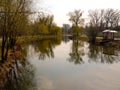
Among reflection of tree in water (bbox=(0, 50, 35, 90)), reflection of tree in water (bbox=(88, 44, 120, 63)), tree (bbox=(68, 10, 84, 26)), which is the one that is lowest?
reflection of tree in water (bbox=(88, 44, 120, 63))

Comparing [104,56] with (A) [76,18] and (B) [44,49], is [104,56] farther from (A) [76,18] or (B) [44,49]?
(A) [76,18]

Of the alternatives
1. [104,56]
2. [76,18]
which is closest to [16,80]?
[104,56]

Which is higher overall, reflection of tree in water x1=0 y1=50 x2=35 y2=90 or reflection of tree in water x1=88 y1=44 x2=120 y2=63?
reflection of tree in water x1=0 y1=50 x2=35 y2=90

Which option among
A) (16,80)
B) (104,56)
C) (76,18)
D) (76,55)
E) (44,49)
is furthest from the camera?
(76,18)

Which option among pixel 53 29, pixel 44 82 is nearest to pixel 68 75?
pixel 44 82

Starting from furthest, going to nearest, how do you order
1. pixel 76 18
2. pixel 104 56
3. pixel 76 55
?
pixel 76 18, pixel 76 55, pixel 104 56

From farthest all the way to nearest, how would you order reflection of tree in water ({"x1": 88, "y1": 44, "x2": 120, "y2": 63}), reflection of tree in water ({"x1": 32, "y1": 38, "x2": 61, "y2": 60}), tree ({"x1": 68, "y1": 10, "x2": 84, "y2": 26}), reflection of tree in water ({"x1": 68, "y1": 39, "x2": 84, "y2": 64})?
tree ({"x1": 68, "y1": 10, "x2": 84, "y2": 26}), reflection of tree in water ({"x1": 32, "y1": 38, "x2": 61, "y2": 60}), reflection of tree in water ({"x1": 88, "y1": 44, "x2": 120, "y2": 63}), reflection of tree in water ({"x1": 68, "y1": 39, "x2": 84, "y2": 64})

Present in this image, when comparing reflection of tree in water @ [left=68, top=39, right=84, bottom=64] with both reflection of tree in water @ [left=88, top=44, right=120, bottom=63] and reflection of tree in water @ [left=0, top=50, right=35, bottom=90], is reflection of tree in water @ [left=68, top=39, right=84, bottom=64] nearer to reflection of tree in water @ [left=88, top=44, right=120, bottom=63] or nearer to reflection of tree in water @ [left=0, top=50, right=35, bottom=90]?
reflection of tree in water @ [left=88, top=44, right=120, bottom=63]

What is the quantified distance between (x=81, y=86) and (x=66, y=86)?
0.83 meters

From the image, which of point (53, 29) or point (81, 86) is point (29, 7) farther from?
point (53, 29)

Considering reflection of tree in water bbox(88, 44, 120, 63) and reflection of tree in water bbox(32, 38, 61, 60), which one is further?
reflection of tree in water bbox(32, 38, 61, 60)

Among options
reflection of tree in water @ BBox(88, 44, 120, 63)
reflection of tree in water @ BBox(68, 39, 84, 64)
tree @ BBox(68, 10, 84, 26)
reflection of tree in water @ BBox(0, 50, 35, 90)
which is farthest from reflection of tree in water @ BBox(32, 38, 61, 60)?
tree @ BBox(68, 10, 84, 26)

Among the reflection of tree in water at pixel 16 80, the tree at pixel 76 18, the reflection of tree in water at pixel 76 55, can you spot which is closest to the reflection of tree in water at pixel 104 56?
the reflection of tree in water at pixel 76 55

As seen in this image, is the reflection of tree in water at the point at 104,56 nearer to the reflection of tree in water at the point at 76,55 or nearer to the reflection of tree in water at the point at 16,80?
the reflection of tree in water at the point at 76,55
